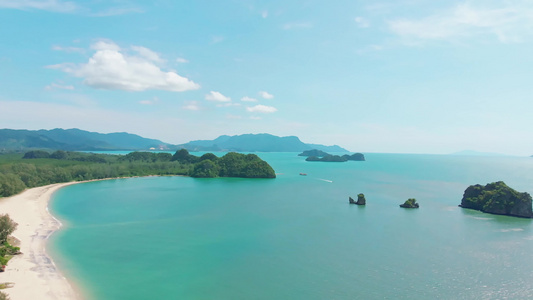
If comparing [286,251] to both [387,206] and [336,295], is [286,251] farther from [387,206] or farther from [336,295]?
[387,206]

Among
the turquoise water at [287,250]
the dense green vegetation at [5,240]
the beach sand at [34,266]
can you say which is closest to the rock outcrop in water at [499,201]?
the turquoise water at [287,250]

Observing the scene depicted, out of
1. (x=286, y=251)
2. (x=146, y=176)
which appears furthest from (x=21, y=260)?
(x=146, y=176)

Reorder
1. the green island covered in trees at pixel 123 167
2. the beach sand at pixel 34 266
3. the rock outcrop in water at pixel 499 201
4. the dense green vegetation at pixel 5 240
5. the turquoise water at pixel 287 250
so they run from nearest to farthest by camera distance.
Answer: the beach sand at pixel 34 266
the turquoise water at pixel 287 250
the dense green vegetation at pixel 5 240
the rock outcrop in water at pixel 499 201
the green island covered in trees at pixel 123 167

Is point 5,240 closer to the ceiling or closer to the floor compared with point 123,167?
closer to the floor

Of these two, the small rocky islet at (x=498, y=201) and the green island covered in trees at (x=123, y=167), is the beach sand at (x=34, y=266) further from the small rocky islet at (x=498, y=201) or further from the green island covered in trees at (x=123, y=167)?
the small rocky islet at (x=498, y=201)

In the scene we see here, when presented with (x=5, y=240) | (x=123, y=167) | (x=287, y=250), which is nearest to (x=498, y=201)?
(x=287, y=250)

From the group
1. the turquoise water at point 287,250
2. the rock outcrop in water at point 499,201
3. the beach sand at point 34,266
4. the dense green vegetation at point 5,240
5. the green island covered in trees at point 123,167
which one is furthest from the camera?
the green island covered in trees at point 123,167

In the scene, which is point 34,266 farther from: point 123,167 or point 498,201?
point 123,167
